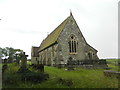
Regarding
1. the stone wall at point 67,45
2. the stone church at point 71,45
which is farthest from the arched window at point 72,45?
the stone wall at point 67,45

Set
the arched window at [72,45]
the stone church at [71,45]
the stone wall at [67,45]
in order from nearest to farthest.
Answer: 1. the stone church at [71,45]
2. the stone wall at [67,45]
3. the arched window at [72,45]

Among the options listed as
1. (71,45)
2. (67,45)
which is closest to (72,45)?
(71,45)

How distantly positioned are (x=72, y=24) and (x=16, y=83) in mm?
22910

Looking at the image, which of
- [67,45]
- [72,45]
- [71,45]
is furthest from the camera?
[72,45]

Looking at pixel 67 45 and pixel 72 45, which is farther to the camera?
pixel 72 45

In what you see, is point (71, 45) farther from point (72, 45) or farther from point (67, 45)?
point (67, 45)

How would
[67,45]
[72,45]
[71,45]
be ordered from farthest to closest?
[72,45] → [71,45] → [67,45]

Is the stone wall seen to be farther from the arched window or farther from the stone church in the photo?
the arched window

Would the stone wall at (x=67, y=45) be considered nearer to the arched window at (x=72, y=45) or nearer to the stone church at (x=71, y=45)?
the stone church at (x=71, y=45)

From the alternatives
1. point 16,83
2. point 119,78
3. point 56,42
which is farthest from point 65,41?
point 16,83

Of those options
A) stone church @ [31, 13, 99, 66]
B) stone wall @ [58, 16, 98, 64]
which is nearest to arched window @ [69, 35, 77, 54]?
stone church @ [31, 13, 99, 66]

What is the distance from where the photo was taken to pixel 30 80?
33.8 feet

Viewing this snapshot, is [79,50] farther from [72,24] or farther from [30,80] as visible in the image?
[30,80]

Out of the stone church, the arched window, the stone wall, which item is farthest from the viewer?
the arched window
